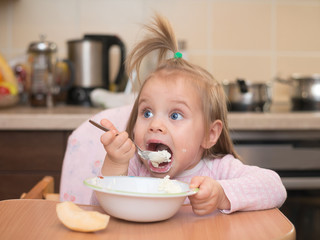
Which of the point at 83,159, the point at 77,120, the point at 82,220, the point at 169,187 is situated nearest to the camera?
the point at 82,220

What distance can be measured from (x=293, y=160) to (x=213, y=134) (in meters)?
0.91

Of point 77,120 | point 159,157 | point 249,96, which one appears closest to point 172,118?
point 159,157

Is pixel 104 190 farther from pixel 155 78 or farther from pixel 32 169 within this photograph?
pixel 32 169

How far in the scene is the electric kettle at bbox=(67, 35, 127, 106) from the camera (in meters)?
2.23

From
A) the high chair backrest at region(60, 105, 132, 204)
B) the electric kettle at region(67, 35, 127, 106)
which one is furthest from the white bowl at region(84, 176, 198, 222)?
the electric kettle at region(67, 35, 127, 106)

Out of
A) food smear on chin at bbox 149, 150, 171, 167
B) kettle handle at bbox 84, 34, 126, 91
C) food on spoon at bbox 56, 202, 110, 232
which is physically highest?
kettle handle at bbox 84, 34, 126, 91

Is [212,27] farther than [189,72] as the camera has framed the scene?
Yes

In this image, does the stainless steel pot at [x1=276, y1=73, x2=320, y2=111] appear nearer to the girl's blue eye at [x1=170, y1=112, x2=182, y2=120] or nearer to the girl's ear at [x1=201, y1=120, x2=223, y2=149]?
the girl's ear at [x1=201, y1=120, x2=223, y2=149]

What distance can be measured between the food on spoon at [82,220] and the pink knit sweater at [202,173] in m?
0.26

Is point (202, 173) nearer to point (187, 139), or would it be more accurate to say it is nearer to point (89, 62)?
point (187, 139)

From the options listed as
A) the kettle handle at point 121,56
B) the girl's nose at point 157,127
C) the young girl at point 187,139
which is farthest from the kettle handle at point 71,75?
the girl's nose at point 157,127

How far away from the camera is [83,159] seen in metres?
1.39

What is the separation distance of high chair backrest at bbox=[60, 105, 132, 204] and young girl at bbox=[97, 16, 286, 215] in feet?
0.49

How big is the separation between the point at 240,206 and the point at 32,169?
120 cm
